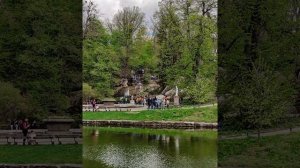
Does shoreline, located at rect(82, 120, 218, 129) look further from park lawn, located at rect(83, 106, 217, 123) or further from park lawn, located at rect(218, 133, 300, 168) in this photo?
park lawn, located at rect(218, 133, 300, 168)

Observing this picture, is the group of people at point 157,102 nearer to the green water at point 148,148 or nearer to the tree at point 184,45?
the tree at point 184,45

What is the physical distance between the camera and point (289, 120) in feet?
63.0

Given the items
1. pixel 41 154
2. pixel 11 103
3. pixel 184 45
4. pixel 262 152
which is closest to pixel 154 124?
pixel 184 45

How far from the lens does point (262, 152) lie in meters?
16.7

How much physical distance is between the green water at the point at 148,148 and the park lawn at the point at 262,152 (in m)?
0.86

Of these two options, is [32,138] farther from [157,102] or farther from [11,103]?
[157,102]

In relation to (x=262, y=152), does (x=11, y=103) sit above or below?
above

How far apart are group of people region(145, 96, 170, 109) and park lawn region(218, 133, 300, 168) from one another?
2.45 metres

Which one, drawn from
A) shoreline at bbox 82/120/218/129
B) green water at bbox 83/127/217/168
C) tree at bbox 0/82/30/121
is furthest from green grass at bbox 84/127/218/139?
tree at bbox 0/82/30/121

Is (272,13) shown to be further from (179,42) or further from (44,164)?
(44,164)

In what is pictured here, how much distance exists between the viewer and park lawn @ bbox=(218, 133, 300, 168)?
53.0 feet

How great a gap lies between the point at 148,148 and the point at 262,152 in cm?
361

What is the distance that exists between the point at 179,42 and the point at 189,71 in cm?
90

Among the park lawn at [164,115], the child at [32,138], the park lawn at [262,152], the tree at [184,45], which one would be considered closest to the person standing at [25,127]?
the child at [32,138]
